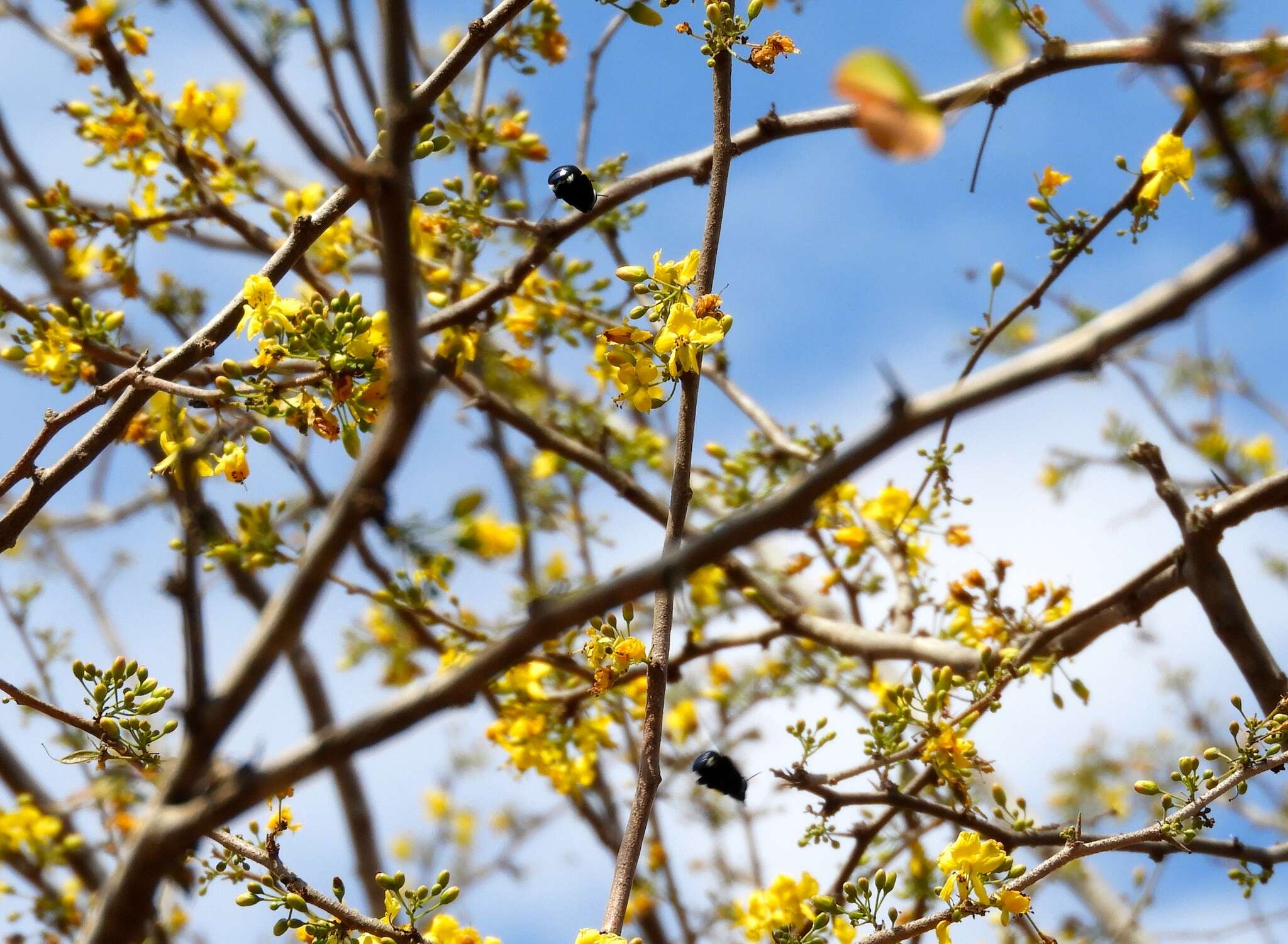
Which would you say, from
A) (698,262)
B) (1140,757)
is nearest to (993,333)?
Result: (698,262)

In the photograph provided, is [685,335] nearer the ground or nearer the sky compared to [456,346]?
nearer the ground

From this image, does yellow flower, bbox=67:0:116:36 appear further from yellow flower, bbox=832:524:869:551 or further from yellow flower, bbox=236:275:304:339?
yellow flower, bbox=832:524:869:551

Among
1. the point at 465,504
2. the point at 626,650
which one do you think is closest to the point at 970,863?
the point at 626,650

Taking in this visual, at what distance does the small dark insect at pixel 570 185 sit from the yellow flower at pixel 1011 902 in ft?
5.47

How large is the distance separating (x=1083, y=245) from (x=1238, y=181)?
1.79 m

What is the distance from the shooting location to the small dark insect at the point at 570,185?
8.25 feet

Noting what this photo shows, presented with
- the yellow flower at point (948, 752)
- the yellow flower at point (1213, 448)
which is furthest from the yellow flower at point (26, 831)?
the yellow flower at point (1213, 448)

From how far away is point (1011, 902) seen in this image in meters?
2.01

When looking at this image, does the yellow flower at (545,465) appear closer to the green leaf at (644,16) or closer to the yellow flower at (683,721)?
the yellow flower at (683,721)

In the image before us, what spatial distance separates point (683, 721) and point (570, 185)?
8.61 feet

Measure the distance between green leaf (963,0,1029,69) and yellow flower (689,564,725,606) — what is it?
2896 millimetres

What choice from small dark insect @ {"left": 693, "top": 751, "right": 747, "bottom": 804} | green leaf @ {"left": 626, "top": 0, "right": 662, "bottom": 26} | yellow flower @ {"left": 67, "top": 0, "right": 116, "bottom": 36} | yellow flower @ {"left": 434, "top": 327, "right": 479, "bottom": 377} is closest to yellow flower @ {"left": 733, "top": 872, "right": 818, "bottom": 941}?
small dark insect @ {"left": 693, "top": 751, "right": 747, "bottom": 804}

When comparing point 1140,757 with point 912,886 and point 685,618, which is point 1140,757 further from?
point 685,618

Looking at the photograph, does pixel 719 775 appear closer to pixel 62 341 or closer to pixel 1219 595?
pixel 1219 595
